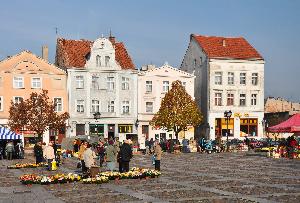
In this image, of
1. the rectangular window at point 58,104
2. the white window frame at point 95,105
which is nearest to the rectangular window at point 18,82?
the rectangular window at point 58,104

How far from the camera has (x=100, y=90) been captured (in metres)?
60.0

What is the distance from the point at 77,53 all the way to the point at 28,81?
6811 mm

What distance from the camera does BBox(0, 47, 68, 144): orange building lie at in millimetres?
56969

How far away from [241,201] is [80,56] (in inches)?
1911

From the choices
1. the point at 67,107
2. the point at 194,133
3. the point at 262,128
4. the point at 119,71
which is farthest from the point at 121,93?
the point at 262,128

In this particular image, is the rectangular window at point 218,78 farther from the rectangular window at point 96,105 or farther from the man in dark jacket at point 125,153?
the man in dark jacket at point 125,153

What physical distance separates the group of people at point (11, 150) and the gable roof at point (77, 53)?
62.5 ft

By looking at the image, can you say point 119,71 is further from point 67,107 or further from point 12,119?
point 12,119

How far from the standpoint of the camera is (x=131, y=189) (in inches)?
692

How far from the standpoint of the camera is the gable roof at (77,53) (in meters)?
60.2

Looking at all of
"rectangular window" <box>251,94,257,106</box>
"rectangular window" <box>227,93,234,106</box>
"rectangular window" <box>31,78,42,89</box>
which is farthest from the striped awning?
"rectangular window" <box>251,94,257,106</box>

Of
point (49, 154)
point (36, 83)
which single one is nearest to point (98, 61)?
point (36, 83)

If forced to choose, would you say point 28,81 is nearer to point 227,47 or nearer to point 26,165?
point 227,47

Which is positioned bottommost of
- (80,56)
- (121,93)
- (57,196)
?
(57,196)
